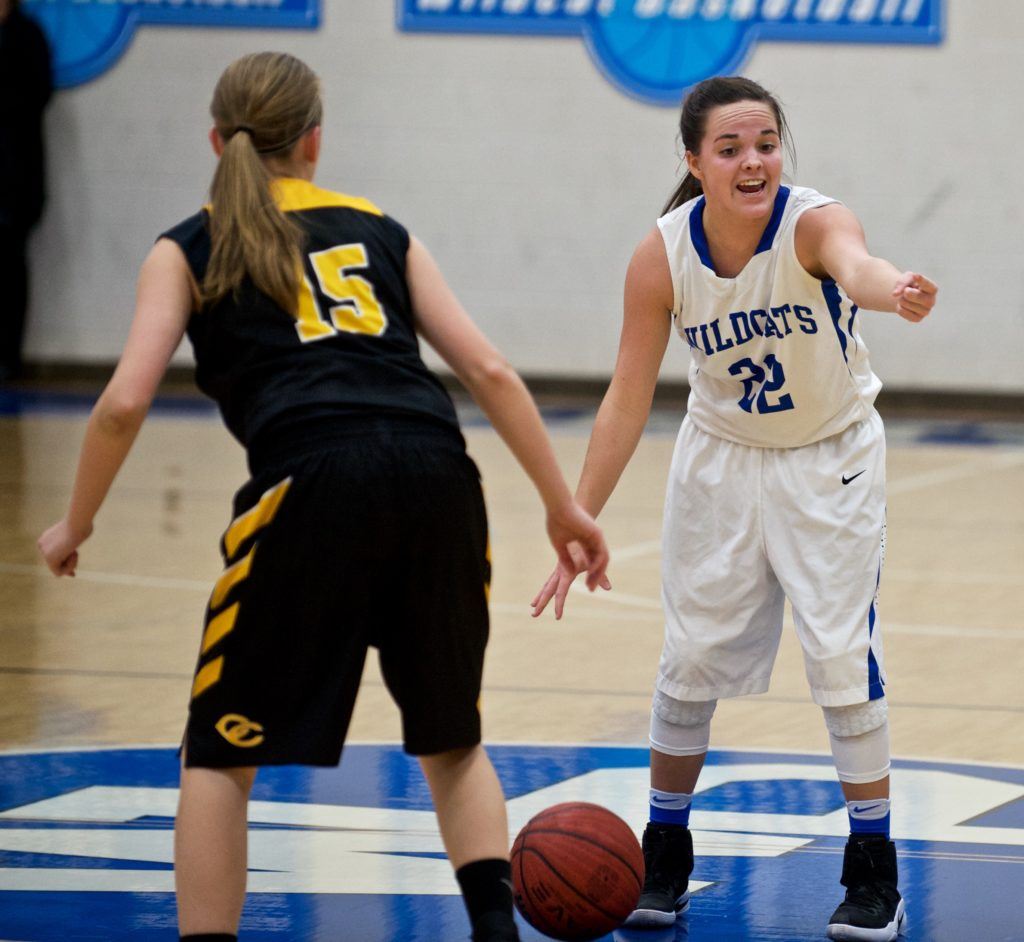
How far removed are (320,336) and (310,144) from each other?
337mm

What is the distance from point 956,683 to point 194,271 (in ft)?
11.6

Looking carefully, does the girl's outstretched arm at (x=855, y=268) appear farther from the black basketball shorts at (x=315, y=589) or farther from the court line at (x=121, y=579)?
the court line at (x=121, y=579)

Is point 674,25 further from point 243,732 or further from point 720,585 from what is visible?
point 243,732

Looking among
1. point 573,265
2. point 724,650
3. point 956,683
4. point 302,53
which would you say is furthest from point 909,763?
point 302,53

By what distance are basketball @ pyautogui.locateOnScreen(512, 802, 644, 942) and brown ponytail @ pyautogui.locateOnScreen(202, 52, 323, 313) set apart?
117 cm

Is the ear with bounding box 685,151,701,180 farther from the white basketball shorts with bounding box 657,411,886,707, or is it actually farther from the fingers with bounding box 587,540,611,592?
the fingers with bounding box 587,540,611,592

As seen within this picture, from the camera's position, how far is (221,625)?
3014 mm

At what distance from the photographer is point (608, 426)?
3834 mm

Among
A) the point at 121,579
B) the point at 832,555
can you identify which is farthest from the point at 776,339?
the point at 121,579

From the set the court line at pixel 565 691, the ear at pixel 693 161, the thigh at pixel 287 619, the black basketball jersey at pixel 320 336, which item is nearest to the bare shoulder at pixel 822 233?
the ear at pixel 693 161

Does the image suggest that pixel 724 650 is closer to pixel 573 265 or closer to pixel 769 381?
pixel 769 381

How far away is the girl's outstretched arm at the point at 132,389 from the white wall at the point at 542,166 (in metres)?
10.7

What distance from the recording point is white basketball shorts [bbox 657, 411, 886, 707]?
3.61 metres

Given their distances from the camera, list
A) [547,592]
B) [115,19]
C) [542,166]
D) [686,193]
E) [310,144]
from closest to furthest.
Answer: [310,144], [547,592], [686,193], [542,166], [115,19]
